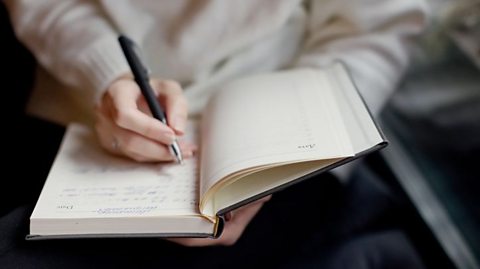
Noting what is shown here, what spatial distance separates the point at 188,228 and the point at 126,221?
0.06 metres

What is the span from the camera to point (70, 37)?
71 centimetres

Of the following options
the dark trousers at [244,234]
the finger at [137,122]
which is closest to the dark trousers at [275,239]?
the dark trousers at [244,234]

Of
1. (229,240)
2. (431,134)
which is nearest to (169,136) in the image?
(229,240)

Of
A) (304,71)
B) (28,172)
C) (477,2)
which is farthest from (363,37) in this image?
(28,172)

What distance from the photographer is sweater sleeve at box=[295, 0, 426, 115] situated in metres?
0.73

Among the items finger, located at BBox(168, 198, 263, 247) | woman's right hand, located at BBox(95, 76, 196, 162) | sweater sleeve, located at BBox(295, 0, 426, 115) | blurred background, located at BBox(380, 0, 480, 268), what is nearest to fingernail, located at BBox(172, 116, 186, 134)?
woman's right hand, located at BBox(95, 76, 196, 162)

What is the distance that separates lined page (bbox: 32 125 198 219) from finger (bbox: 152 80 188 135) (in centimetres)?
4

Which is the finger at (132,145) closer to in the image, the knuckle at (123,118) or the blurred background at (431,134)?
the knuckle at (123,118)

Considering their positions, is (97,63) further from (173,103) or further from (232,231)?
(232,231)

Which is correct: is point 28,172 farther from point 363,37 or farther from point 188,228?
point 363,37

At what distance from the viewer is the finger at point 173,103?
0.59 metres

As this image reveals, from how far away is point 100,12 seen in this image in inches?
28.5

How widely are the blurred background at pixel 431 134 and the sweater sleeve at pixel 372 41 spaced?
129mm

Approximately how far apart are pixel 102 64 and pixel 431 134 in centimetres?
50
